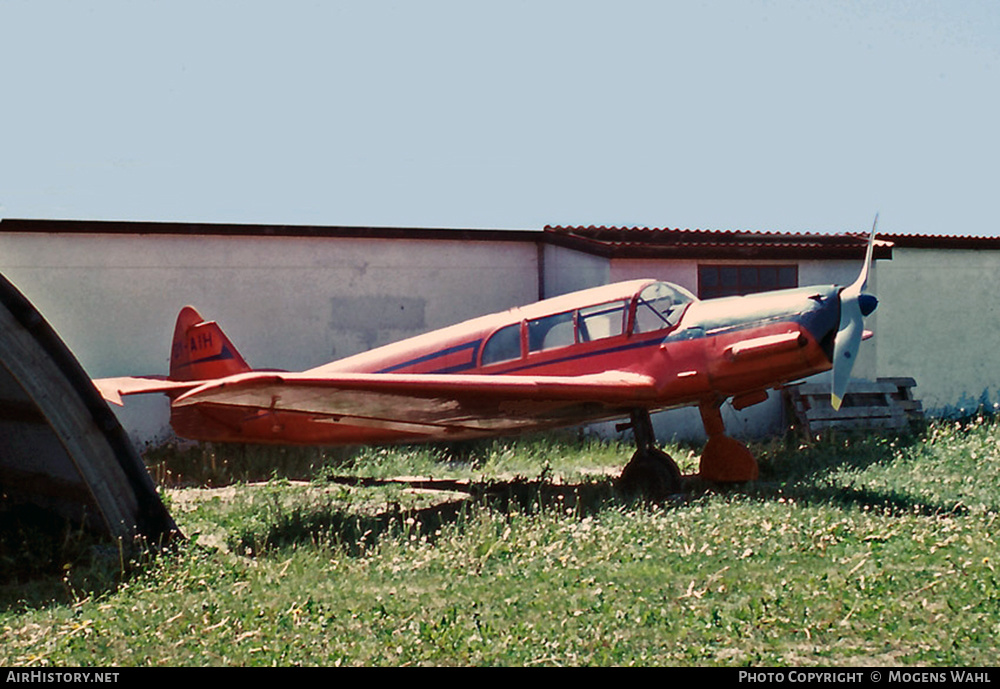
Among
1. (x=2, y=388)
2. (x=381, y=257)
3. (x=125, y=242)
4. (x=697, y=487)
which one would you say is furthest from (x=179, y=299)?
(x=697, y=487)

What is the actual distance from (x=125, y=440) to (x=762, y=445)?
9235mm

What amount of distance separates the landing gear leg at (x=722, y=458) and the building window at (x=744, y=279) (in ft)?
18.7

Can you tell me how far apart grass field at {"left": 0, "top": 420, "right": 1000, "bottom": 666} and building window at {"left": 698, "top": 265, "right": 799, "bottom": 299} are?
5913 mm

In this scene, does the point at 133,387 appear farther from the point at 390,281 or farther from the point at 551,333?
the point at 390,281

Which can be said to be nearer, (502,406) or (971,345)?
(502,406)

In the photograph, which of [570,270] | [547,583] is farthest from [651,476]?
[570,270]

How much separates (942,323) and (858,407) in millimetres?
4567

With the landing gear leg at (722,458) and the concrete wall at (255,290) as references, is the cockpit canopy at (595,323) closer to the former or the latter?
the landing gear leg at (722,458)

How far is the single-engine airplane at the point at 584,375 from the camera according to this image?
8188 mm

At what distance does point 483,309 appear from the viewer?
50.5ft

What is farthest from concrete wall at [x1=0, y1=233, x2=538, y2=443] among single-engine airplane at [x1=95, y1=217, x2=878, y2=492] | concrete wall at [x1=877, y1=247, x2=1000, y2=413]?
concrete wall at [x1=877, y1=247, x2=1000, y2=413]

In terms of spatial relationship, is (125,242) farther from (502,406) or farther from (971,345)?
(971,345)

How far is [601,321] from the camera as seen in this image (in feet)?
31.0

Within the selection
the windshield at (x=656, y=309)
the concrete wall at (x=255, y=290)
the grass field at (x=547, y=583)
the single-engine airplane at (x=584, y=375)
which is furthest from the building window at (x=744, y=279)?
the grass field at (x=547, y=583)
